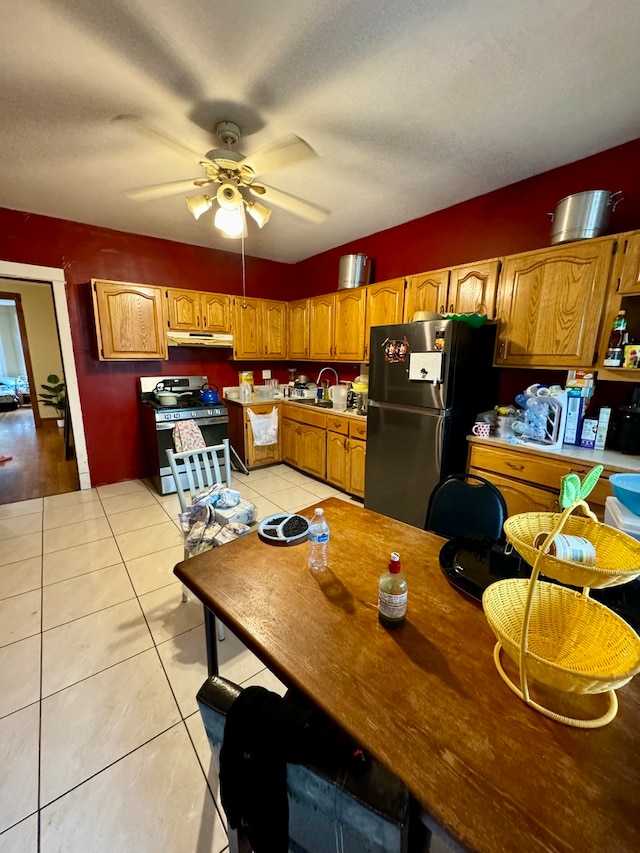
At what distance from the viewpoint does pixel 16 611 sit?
1.93 metres

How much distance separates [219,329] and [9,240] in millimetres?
1878

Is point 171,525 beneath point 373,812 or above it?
beneath

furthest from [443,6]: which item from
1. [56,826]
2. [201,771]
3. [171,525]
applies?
[171,525]

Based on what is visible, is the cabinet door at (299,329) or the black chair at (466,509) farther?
the cabinet door at (299,329)

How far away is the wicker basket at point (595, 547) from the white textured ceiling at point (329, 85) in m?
1.76

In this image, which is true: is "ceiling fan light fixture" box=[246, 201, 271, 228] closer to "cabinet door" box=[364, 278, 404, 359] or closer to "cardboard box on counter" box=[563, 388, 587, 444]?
"cabinet door" box=[364, 278, 404, 359]

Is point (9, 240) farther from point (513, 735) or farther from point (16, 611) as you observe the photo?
point (513, 735)

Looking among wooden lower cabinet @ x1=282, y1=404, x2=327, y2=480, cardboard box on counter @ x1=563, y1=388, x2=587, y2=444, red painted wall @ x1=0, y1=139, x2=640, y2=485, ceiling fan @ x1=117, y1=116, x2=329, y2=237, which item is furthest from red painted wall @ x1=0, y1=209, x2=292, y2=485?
cardboard box on counter @ x1=563, y1=388, x2=587, y2=444

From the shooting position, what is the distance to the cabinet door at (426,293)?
266 cm

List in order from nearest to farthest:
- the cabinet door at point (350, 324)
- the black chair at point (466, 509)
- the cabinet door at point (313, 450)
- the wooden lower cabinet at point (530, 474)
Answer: the black chair at point (466, 509) → the wooden lower cabinet at point (530, 474) → the cabinet door at point (350, 324) → the cabinet door at point (313, 450)

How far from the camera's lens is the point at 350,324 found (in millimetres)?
3480

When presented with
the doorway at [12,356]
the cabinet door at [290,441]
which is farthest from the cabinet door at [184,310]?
the doorway at [12,356]

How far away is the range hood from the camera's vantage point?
11.8ft

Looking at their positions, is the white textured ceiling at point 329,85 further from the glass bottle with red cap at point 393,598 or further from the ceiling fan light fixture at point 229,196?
the glass bottle with red cap at point 393,598
